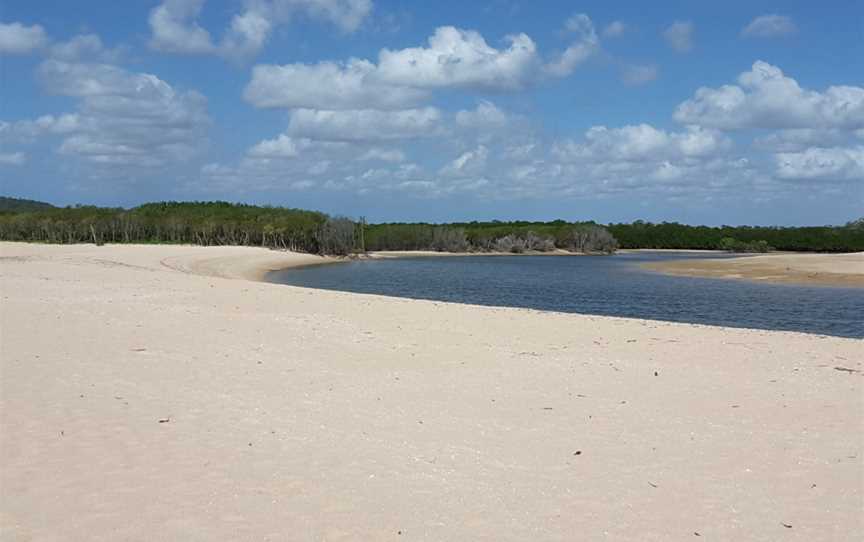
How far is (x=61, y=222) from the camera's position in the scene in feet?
277

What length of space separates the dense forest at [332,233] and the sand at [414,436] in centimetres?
7330

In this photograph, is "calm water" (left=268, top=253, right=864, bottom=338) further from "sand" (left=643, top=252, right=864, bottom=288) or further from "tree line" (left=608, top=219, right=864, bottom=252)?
"tree line" (left=608, top=219, right=864, bottom=252)

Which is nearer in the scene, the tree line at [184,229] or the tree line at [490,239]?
the tree line at [184,229]

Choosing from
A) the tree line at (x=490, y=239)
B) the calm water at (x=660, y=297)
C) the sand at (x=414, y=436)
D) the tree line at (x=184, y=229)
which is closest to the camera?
the sand at (x=414, y=436)

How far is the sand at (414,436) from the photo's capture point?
17.0ft

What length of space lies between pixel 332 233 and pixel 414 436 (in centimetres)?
7984

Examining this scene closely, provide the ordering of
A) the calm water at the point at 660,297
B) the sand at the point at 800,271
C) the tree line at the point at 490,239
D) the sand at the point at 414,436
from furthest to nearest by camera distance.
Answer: the tree line at the point at 490,239, the sand at the point at 800,271, the calm water at the point at 660,297, the sand at the point at 414,436

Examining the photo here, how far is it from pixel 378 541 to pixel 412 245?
108m

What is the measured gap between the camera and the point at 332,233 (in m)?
86.0

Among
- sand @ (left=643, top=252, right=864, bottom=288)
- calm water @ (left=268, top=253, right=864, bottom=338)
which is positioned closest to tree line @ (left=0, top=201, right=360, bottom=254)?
calm water @ (left=268, top=253, right=864, bottom=338)

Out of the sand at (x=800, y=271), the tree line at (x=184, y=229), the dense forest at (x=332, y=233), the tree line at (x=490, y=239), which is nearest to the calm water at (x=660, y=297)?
the sand at (x=800, y=271)

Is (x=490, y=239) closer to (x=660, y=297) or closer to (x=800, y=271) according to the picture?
(x=800, y=271)

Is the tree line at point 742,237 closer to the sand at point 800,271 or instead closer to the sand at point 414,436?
the sand at point 800,271

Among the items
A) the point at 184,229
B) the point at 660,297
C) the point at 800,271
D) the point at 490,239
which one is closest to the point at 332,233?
the point at 184,229
